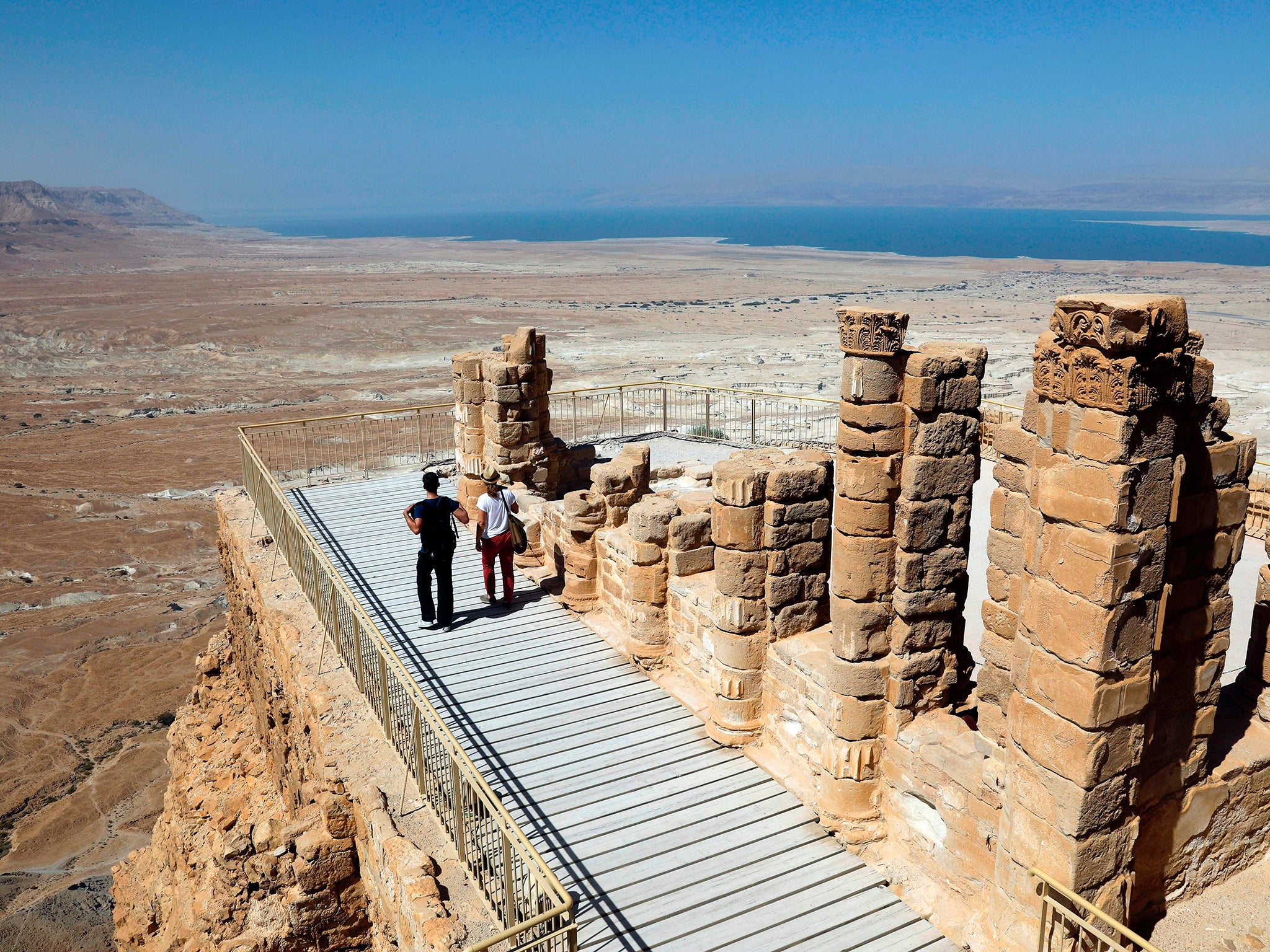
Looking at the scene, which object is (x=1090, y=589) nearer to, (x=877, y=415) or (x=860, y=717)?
(x=877, y=415)

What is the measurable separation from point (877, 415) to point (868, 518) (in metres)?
0.78

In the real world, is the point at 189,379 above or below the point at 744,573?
below

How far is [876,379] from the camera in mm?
7027

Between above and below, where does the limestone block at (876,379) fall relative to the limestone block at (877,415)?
above

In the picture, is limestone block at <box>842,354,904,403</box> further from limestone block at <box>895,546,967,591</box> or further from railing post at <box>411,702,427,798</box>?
railing post at <box>411,702,427,798</box>

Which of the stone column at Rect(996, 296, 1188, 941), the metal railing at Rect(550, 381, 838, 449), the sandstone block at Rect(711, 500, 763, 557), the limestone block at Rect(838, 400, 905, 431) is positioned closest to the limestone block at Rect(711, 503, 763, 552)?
the sandstone block at Rect(711, 500, 763, 557)

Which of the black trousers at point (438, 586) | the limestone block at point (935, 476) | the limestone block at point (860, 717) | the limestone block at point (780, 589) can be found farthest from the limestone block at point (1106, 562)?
the black trousers at point (438, 586)

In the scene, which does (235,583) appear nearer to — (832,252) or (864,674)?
(864,674)

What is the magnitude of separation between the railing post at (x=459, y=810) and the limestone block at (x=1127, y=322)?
4675mm

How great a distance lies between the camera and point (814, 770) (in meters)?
8.11

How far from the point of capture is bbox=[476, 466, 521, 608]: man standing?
1120 centimetres

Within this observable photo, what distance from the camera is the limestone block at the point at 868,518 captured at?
7289mm

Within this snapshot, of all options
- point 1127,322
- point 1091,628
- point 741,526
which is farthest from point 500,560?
point 1127,322

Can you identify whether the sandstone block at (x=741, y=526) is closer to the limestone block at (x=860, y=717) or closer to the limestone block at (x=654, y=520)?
the limestone block at (x=654, y=520)
